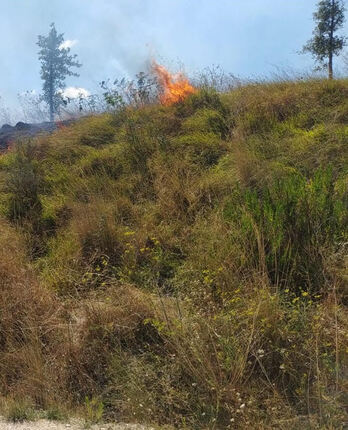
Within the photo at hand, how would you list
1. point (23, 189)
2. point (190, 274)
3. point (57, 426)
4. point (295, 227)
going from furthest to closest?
point (23, 189)
point (190, 274)
point (295, 227)
point (57, 426)

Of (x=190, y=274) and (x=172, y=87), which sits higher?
(x=172, y=87)

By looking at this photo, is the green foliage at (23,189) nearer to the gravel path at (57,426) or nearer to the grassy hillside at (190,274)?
the grassy hillside at (190,274)

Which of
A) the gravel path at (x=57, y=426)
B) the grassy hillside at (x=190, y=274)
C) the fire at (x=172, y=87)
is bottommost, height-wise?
the gravel path at (x=57, y=426)

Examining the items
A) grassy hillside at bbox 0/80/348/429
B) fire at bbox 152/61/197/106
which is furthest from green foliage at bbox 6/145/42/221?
fire at bbox 152/61/197/106

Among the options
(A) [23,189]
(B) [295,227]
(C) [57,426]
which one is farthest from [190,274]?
(A) [23,189]

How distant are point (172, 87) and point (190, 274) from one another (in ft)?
19.5

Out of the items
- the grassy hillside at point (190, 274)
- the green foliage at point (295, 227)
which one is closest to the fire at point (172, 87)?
the grassy hillside at point (190, 274)

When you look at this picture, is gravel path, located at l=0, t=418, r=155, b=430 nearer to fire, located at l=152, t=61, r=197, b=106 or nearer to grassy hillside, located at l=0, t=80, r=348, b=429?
grassy hillside, located at l=0, t=80, r=348, b=429

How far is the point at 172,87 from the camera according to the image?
9.16m

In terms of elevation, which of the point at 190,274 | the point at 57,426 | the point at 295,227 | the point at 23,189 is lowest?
the point at 57,426

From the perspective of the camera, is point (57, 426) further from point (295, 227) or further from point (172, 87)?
point (172, 87)

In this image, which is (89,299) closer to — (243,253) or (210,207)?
(243,253)

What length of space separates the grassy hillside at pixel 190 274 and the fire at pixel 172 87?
1.42 metres

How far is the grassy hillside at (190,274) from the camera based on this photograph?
290 centimetres
